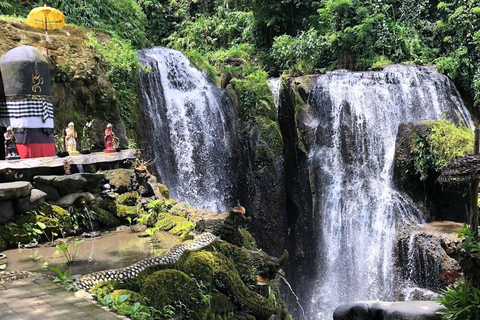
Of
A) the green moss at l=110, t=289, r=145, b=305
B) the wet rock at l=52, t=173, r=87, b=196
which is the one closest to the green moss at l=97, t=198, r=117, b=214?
the wet rock at l=52, t=173, r=87, b=196

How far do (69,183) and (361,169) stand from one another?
10.9 metres

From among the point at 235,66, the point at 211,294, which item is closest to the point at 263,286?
the point at 211,294

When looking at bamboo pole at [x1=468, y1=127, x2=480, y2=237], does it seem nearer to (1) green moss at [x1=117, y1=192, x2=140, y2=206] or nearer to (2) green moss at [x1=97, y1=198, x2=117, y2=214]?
(1) green moss at [x1=117, y1=192, x2=140, y2=206]

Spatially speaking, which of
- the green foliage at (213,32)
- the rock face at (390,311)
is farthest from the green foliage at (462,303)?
the green foliage at (213,32)

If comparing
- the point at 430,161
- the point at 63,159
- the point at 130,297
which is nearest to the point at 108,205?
the point at 63,159

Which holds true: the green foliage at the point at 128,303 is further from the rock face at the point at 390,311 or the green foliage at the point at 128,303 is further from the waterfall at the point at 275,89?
the waterfall at the point at 275,89

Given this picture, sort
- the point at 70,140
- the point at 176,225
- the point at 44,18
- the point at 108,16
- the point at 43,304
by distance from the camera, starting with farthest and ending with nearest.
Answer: the point at 108,16 < the point at 44,18 < the point at 70,140 < the point at 176,225 < the point at 43,304

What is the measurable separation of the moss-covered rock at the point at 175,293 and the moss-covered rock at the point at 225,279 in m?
0.34

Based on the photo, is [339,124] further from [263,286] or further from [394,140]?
[263,286]

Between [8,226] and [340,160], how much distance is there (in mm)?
11782

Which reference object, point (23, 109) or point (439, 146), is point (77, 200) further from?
point (439, 146)

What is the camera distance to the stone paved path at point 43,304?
158 inches

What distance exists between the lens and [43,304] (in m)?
4.30

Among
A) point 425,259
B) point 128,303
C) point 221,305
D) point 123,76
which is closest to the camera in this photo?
point 128,303
